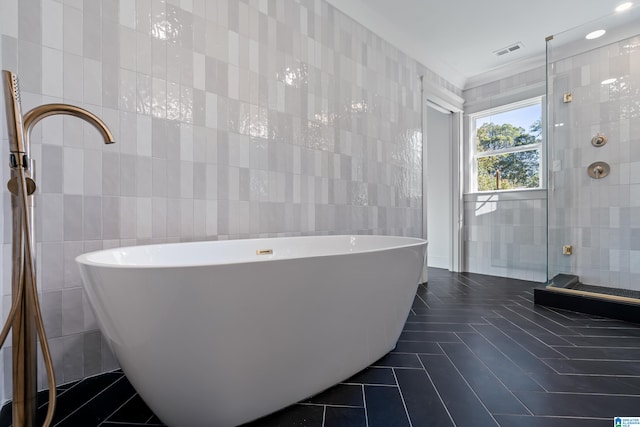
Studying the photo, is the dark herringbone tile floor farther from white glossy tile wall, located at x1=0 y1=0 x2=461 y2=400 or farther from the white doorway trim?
the white doorway trim

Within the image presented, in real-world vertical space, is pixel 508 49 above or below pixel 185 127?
above

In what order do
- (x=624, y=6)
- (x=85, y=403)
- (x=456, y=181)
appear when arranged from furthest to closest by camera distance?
(x=456, y=181)
(x=624, y=6)
(x=85, y=403)

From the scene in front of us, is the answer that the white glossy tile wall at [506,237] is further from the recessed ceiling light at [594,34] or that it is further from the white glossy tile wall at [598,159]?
A: the recessed ceiling light at [594,34]

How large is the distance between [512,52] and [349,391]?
3.96 m

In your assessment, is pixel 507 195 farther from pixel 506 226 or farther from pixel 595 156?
pixel 595 156

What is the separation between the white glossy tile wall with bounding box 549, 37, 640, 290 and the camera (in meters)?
2.66

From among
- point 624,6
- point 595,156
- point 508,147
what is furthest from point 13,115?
point 508,147

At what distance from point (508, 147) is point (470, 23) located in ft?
5.40

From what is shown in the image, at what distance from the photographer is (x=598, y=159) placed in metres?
2.86

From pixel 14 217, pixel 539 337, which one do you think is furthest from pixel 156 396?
pixel 539 337

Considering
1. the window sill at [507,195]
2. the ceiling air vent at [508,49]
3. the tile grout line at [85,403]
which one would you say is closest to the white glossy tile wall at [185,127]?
the tile grout line at [85,403]

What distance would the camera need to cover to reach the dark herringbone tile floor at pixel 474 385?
1.10m

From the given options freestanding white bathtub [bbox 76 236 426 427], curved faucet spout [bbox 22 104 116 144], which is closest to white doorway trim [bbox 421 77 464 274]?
freestanding white bathtub [bbox 76 236 426 427]

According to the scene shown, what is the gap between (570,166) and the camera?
9.78 ft
